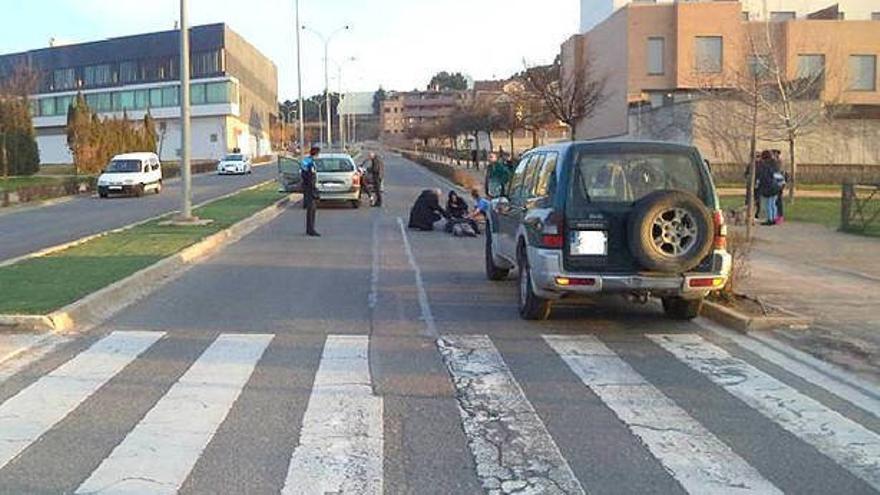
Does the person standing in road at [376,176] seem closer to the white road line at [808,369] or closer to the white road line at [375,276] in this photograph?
the white road line at [375,276]

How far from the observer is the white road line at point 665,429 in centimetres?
534

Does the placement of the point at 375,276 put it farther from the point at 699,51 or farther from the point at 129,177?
the point at 699,51

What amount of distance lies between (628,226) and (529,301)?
1462 millimetres

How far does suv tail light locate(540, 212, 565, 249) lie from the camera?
31.9 ft

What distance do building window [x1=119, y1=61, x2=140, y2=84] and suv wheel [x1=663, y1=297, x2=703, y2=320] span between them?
10869cm

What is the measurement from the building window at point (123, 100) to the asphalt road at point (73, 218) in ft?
231

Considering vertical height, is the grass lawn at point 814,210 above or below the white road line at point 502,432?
above

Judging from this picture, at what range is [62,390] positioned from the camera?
7379mm

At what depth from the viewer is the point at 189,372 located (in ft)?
26.3

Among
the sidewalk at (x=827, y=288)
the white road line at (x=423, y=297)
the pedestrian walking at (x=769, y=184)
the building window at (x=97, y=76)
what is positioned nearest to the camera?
the sidewalk at (x=827, y=288)

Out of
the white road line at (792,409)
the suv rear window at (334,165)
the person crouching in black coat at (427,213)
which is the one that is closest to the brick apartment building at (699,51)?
the suv rear window at (334,165)

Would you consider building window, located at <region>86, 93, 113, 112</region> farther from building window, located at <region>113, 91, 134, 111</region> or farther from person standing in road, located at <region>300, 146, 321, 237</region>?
person standing in road, located at <region>300, 146, 321, 237</region>

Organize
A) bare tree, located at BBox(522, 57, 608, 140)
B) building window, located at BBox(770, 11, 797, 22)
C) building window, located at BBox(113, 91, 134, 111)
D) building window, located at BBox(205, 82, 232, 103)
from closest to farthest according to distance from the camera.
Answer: bare tree, located at BBox(522, 57, 608, 140), building window, located at BBox(770, 11, 797, 22), building window, located at BBox(205, 82, 232, 103), building window, located at BBox(113, 91, 134, 111)

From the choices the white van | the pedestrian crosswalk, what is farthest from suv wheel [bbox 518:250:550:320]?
the white van
